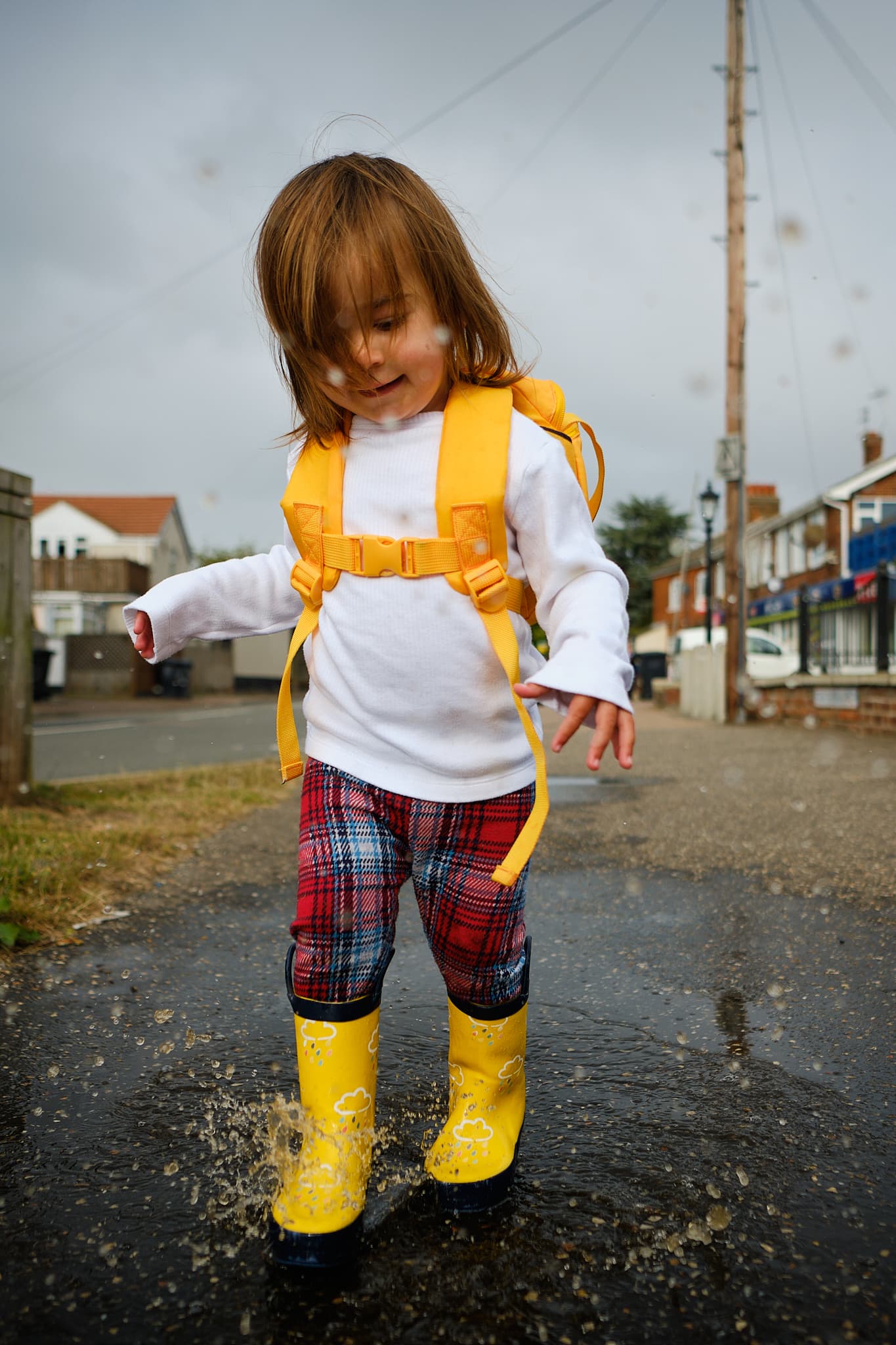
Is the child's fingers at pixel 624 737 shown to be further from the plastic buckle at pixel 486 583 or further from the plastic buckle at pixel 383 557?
the plastic buckle at pixel 383 557

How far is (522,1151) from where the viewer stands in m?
1.92

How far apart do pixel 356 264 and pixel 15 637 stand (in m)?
3.89

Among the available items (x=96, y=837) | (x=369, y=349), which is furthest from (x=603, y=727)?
(x=96, y=837)

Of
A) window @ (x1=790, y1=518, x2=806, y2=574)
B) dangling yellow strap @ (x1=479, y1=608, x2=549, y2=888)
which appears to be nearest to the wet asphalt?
dangling yellow strap @ (x1=479, y1=608, x2=549, y2=888)

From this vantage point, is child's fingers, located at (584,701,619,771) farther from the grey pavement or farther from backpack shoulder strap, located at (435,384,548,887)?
the grey pavement

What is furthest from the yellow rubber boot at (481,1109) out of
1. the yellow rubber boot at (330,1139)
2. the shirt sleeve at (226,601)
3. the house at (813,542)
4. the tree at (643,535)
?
Answer: the tree at (643,535)

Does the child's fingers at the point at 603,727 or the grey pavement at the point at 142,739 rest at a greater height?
→ the child's fingers at the point at 603,727

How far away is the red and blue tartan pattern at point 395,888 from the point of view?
5.69 feet

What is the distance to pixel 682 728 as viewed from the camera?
13.5 m

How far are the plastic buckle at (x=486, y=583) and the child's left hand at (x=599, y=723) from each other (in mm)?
177

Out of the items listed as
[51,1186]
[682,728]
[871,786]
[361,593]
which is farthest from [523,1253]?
[682,728]

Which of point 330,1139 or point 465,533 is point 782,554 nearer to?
point 465,533

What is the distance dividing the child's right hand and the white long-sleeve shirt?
0.35 m

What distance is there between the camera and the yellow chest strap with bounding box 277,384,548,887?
1.76 m
